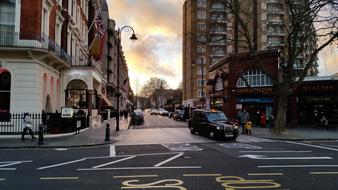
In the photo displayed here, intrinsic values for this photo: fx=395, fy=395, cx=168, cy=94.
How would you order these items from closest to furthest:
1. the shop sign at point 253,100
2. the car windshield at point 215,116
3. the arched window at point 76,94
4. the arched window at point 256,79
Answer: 1. the car windshield at point 215,116
2. the arched window at point 76,94
3. the shop sign at point 253,100
4. the arched window at point 256,79

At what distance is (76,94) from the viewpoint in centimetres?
3872

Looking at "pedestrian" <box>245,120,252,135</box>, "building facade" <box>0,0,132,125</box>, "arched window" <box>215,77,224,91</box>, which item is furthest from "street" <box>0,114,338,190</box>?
"arched window" <box>215,77,224,91</box>

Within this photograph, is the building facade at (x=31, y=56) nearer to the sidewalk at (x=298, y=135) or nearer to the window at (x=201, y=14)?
the sidewalk at (x=298, y=135)

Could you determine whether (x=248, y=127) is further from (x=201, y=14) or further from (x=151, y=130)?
(x=201, y=14)

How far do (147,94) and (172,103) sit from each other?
51.4 m

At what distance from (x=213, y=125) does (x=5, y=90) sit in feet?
45.4

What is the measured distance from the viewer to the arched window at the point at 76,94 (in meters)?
35.1

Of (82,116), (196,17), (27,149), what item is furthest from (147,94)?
(27,149)

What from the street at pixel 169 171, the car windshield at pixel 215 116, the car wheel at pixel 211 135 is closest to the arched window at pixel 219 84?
the car windshield at pixel 215 116

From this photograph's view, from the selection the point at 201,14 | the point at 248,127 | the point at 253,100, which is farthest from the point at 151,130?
the point at 201,14

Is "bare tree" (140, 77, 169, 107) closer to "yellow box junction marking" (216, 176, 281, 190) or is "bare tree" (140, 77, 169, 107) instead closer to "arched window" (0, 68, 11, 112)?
"arched window" (0, 68, 11, 112)

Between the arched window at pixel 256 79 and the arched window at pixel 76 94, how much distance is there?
69.6ft

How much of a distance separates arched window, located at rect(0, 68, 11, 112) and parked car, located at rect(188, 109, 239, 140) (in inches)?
516

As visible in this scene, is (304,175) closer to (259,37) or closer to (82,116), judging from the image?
(82,116)
